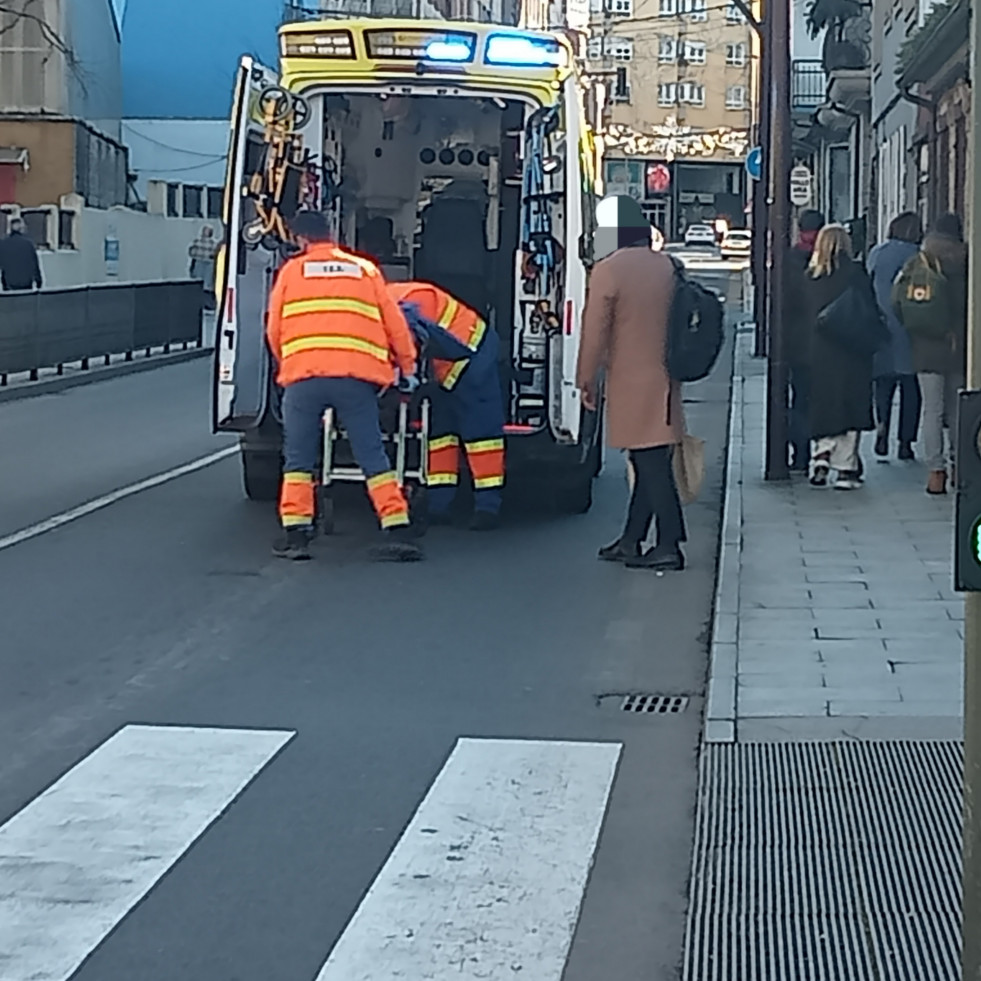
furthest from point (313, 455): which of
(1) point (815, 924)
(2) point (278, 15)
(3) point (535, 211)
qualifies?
(2) point (278, 15)

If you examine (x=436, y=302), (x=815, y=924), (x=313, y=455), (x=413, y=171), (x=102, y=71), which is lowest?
(x=815, y=924)

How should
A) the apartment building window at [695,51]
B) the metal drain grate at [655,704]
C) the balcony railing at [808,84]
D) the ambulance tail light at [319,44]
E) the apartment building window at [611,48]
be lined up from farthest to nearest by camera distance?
the apartment building window at [695,51] < the apartment building window at [611,48] < the balcony railing at [808,84] < the ambulance tail light at [319,44] < the metal drain grate at [655,704]

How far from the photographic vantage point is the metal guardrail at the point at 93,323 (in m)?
22.6

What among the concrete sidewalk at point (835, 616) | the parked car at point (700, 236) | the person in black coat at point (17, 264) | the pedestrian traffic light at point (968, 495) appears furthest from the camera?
the parked car at point (700, 236)

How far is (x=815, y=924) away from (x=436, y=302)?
7018 mm

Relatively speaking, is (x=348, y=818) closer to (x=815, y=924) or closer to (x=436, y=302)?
(x=815, y=924)

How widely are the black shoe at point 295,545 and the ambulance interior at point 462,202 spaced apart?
6.69ft

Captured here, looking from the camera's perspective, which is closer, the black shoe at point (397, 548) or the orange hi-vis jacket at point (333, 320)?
A: the orange hi-vis jacket at point (333, 320)

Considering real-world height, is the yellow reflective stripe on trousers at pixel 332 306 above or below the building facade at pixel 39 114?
below

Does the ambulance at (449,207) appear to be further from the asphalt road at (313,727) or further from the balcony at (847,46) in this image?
the balcony at (847,46)

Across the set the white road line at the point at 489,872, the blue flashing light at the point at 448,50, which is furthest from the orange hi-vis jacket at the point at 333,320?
the white road line at the point at 489,872

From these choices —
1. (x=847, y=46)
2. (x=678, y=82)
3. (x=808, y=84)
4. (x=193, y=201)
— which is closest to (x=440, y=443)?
(x=847, y=46)

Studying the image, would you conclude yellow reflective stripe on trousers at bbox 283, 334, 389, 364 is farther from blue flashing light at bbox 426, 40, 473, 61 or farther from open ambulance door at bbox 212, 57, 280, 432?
blue flashing light at bbox 426, 40, 473, 61

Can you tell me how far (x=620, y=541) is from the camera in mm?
11141
